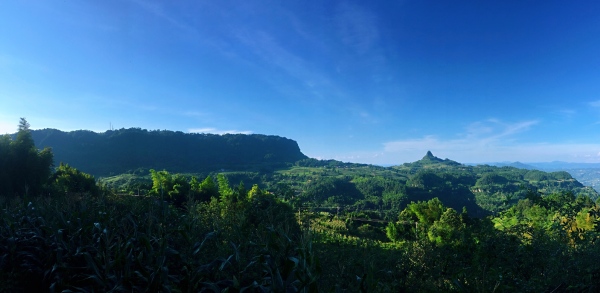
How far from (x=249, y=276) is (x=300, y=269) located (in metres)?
1.17

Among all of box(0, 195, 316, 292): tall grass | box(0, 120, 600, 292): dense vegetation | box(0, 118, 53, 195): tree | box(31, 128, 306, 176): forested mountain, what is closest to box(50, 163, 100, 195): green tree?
box(0, 118, 53, 195): tree

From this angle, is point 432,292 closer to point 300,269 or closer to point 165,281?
point 300,269

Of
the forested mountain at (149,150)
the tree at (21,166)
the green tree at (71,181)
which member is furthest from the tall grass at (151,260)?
the forested mountain at (149,150)

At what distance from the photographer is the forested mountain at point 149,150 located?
283 feet

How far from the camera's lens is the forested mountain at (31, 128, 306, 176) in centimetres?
8632

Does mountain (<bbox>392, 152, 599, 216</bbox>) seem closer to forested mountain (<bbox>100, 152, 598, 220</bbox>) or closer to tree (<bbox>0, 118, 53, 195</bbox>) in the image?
forested mountain (<bbox>100, 152, 598, 220</bbox>)

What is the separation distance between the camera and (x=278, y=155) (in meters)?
159

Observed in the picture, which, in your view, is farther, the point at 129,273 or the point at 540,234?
the point at 540,234

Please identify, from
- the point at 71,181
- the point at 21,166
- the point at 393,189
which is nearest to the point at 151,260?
the point at 21,166

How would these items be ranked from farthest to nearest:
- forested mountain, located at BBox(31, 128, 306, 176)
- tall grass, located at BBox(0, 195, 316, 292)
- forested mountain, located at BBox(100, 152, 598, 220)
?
forested mountain, located at BBox(31, 128, 306, 176) < forested mountain, located at BBox(100, 152, 598, 220) < tall grass, located at BBox(0, 195, 316, 292)

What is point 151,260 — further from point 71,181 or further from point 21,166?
point 71,181

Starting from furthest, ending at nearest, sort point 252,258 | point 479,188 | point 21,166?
point 479,188 < point 21,166 < point 252,258

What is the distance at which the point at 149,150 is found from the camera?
107 m

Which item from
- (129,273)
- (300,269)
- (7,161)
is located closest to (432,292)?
(300,269)
